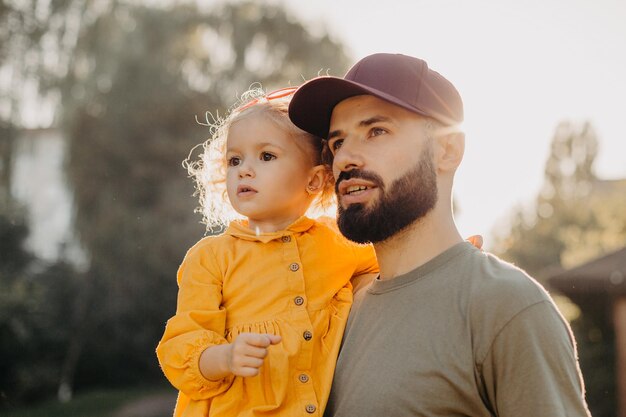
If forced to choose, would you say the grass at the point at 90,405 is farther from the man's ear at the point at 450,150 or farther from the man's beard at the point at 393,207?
the man's ear at the point at 450,150

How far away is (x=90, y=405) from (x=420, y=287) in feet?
47.7

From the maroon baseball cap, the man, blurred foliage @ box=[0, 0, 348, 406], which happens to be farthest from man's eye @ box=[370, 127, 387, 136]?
blurred foliage @ box=[0, 0, 348, 406]

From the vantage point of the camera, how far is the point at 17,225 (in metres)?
15.3

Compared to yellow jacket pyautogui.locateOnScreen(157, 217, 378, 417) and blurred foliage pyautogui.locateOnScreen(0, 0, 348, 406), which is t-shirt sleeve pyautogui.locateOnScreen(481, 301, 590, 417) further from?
blurred foliage pyautogui.locateOnScreen(0, 0, 348, 406)

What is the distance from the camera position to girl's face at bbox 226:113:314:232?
2.62 meters

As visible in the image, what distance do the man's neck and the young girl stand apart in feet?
0.92

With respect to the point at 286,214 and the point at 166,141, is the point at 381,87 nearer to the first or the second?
the point at 286,214

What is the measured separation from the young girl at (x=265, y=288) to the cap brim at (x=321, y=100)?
3.8 inches

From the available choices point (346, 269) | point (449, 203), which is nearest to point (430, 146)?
point (449, 203)

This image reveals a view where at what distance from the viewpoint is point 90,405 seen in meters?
15.4

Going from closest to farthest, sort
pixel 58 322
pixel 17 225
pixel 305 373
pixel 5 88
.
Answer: pixel 305 373 → pixel 17 225 → pixel 58 322 → pixel 5 88

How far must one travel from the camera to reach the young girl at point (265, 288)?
234 centimetres

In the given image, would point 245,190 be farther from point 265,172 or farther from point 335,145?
point 335,145

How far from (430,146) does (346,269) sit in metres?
0.56
